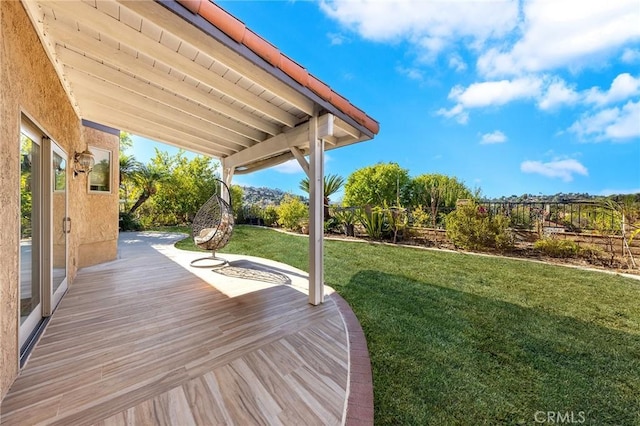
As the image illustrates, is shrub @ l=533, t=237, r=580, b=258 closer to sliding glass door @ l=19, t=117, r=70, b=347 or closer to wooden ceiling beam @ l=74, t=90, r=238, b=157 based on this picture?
wooden ceiling beam @ l=74, t=90, r=238, b=157

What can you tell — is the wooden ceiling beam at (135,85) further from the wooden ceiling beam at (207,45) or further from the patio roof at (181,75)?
the wooden ceiling beam at (207,45)

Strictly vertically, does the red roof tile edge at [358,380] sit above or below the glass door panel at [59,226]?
below

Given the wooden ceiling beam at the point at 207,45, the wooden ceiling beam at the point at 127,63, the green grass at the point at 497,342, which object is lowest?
the green grass at the point at 497,342

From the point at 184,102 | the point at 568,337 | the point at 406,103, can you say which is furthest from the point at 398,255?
the point at 406,103

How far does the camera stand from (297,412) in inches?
65.8

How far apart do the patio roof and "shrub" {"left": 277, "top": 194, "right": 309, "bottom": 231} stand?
6550mm

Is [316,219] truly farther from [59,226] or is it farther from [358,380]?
[59,226]

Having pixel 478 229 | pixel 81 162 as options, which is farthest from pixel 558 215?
pixel 81 162

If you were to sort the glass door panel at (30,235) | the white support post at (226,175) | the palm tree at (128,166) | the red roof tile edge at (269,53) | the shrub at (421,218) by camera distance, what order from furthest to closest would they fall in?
the palm tree at (128,166)
the shrub at (421,218)
the white support post at (226,175)
the glass door panel at (30,235)
the red roof tile edge at (269,53)

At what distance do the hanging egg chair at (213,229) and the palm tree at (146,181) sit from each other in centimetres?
939

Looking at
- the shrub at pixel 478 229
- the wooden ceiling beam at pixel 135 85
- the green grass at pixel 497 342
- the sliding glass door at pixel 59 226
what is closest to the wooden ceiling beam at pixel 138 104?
the wooden ceiling beam at pixel 135 85

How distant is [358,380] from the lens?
1975 millimetres

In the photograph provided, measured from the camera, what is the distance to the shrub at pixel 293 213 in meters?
11.3

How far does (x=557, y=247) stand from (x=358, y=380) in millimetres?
6569
